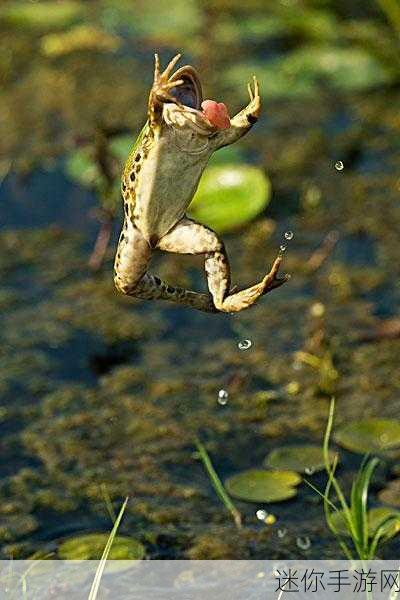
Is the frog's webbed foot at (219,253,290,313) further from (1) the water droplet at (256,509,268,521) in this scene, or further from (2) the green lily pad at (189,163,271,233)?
(2) the green lily pad at (189,163,271,233)


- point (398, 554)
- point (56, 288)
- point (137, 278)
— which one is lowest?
point (56, 288)

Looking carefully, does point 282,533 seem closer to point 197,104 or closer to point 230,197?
point 230,197

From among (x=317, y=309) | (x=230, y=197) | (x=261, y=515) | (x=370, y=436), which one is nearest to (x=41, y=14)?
(x=230, y=197)

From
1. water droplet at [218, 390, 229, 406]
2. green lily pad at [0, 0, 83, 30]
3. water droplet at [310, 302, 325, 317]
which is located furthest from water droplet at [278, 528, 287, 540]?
green lily pad at [0, 0, 83, 30]

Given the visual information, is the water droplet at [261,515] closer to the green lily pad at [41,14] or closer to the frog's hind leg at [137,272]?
the frog's hind leg at [137,272]

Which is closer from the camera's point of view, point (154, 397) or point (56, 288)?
point (154, 397)

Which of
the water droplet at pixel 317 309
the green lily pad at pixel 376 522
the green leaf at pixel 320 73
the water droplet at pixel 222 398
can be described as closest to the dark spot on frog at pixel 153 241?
the green lily pad at pixel 376 522

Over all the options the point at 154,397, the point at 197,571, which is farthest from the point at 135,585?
the point at 154,397

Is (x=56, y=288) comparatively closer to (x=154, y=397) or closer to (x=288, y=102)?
(x=154, y=397)
